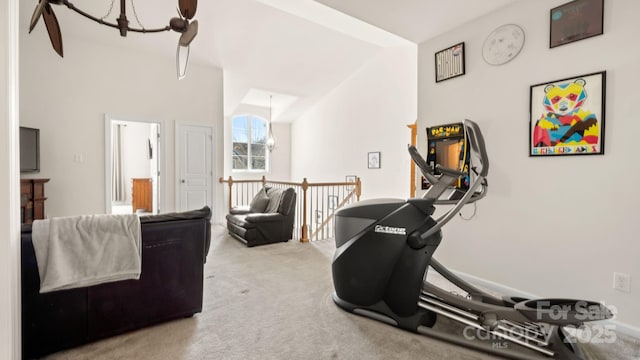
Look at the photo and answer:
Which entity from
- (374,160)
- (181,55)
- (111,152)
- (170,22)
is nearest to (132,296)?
(181,55)

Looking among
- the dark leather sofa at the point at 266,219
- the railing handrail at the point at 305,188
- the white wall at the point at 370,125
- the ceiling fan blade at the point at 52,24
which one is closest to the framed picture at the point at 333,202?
the railing handrail at the point at 305,188

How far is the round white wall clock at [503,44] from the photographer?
252cm

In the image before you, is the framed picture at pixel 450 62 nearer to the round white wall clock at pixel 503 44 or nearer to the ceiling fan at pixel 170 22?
the round white wall clock at pixel 503 44

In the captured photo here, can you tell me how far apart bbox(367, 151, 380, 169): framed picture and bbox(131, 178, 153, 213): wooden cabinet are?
18.9 ft

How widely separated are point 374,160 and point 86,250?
535 cm

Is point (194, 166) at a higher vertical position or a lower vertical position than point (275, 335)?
higher

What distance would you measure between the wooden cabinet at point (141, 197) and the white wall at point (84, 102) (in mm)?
2859

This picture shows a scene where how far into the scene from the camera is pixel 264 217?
4.27 m

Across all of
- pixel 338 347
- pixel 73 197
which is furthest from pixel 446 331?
pixel 73 197

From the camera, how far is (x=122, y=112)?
4.79m

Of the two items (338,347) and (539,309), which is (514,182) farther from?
(338,347)

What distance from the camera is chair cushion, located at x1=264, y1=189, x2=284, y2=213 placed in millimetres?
4570

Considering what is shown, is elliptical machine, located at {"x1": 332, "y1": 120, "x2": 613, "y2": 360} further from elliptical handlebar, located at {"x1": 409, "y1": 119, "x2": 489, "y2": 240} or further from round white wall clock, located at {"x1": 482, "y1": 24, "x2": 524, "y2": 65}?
round white wall clock, located at {"x1": 482, "y1": 24, "x2": 524, "y2": 65}

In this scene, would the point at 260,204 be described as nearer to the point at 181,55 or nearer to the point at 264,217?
the point at 264,217
